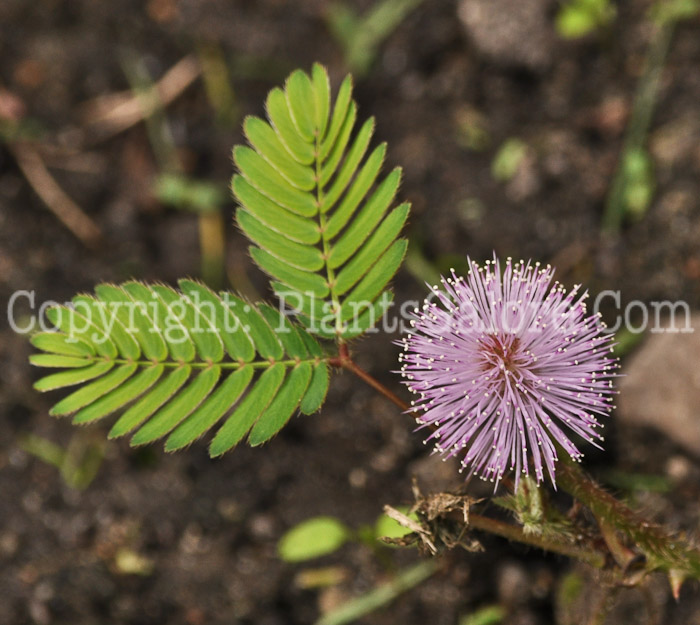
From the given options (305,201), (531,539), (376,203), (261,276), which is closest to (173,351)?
(305,201)

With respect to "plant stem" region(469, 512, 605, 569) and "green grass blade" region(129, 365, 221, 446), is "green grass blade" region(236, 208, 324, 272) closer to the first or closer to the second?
"green grass blade" region(129, 365, 221, 446)

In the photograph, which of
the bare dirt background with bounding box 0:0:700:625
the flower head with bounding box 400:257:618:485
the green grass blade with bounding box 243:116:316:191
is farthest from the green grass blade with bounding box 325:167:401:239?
the bare dirt background with bounding box 0:0:700:625

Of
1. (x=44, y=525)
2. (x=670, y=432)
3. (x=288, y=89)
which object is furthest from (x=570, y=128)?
(x=44, y=525)

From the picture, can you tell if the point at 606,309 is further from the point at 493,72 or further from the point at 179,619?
the point at 179,619

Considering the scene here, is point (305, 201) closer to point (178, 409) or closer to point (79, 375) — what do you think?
point (178, 409)

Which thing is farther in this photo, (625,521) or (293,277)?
(293,277)

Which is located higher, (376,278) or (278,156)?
(278,156)
